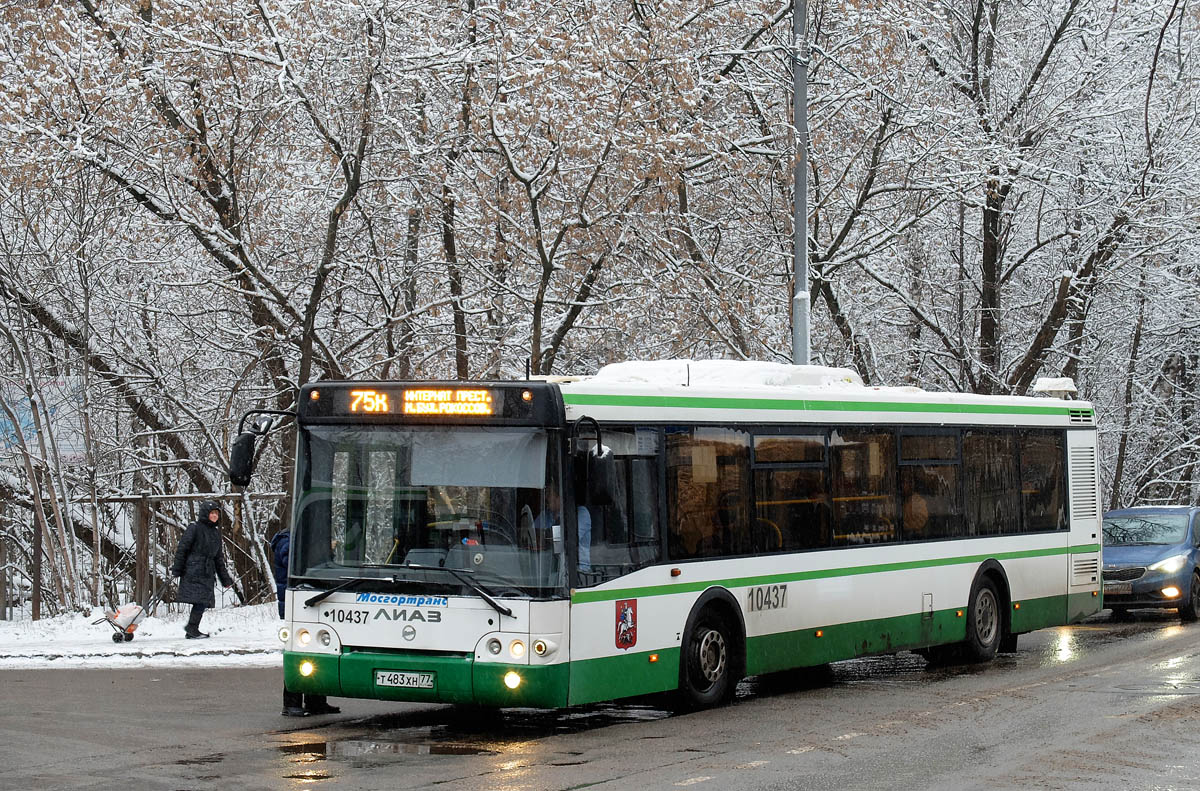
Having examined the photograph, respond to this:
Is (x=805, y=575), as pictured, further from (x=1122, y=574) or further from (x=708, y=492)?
(x=1122, y=574)

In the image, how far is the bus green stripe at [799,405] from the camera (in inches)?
458

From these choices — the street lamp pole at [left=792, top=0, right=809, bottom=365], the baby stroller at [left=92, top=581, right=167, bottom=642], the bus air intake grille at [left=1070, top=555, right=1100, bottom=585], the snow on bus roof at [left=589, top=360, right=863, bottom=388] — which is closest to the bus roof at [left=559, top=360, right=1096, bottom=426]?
the snow on bus roof at [left=589, top=360, right=863, bottom=388]

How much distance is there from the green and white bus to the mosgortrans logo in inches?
0.6

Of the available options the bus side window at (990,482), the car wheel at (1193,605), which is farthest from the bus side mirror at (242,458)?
the car wheel at (1193,605)

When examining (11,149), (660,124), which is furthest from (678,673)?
(11,149)

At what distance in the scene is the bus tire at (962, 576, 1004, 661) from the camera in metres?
15.9

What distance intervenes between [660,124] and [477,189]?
8.32 ft

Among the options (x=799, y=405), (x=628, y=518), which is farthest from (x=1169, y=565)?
(x=628, y=518)

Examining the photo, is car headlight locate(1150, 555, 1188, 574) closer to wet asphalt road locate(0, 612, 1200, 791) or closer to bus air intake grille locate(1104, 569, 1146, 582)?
bus air intake grille locate(1104, 569, 1146, 582)

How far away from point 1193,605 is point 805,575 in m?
9.57

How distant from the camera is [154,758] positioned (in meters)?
10.1

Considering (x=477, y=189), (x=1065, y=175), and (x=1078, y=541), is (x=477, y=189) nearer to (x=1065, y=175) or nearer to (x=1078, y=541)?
(x=1078, y=541)

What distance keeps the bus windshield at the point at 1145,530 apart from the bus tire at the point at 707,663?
1111 centimetres

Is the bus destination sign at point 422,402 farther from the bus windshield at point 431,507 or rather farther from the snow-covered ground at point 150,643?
the snow-covered ground at point 150,643
